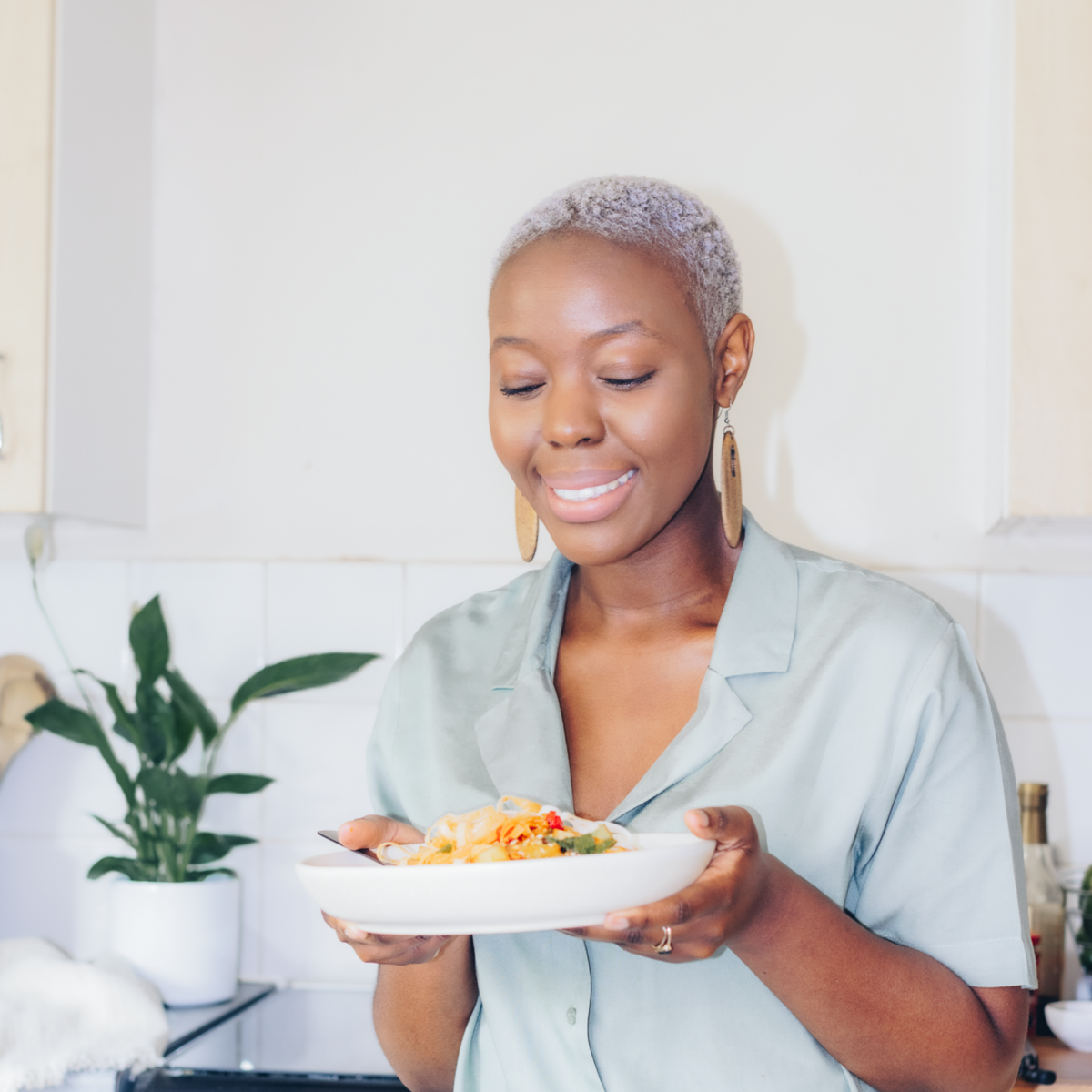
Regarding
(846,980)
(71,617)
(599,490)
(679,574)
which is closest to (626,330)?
(599,490)

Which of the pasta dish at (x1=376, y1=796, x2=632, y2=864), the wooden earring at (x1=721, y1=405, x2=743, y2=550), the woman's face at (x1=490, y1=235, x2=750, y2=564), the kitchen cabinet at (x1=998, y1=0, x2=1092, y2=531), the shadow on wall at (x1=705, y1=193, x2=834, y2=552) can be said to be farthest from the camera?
the shadow on wall at (x1=705, y1=193, x2=834, y2=552)

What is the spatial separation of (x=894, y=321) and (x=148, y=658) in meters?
1.06

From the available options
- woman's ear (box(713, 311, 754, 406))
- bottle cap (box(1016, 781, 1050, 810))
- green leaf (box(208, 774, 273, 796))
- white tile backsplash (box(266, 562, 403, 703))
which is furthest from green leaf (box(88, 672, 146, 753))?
bottle cap (box(1016, 781, 1050, 810))

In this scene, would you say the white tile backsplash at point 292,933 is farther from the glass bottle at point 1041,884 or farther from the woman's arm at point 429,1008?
the glass bottle at point 1041,884

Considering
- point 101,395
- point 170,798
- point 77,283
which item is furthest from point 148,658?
point 77,283

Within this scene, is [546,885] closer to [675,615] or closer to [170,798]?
[675,615]

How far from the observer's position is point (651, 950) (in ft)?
2.18

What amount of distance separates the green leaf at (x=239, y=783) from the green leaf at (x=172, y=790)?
26mm

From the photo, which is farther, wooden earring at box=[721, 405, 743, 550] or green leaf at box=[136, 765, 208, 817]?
green leaf at box=[136, 765, 208, 817]

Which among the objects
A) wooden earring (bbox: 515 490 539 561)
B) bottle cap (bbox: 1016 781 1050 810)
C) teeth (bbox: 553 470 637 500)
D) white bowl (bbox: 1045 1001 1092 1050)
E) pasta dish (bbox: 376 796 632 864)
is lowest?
white bowl (bbox: 1045 1001 1092 1050)

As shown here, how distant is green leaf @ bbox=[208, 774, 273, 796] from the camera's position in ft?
5.00

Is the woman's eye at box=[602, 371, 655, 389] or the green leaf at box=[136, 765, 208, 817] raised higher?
the woman's eye at box=[602, 371, 655, 389]

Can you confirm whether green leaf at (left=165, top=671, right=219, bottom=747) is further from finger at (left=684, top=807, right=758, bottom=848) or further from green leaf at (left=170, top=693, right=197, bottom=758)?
finger at (left=684, top=807, right=758, bottom=848)

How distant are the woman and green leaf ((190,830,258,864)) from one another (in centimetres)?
64
